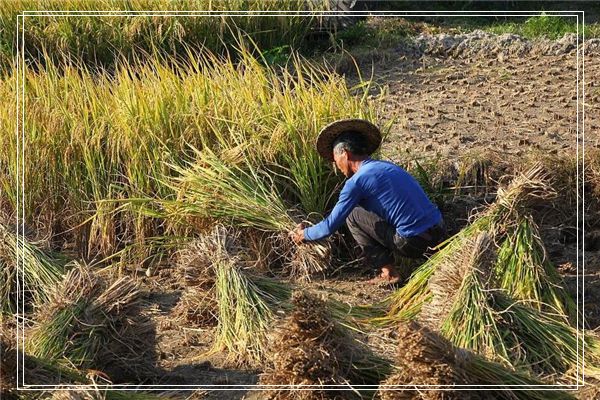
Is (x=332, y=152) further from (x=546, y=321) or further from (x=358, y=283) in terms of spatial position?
(x=546, y=321)

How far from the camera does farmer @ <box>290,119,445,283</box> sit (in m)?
5.60

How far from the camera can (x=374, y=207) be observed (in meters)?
5.78

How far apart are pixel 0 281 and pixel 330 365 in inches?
89.9

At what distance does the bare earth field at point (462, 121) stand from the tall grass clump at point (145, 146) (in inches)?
19.6

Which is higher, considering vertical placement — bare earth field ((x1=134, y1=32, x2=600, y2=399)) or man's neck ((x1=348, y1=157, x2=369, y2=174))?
man's neck ((x1=348, y1=157, x2=369, y2=174))

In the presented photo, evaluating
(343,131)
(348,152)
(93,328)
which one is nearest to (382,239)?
(348,152)

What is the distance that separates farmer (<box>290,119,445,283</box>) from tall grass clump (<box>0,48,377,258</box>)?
38 centimetres

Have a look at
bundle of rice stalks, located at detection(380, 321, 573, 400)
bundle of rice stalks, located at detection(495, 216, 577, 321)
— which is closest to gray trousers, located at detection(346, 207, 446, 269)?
bundle of rice stalks, located at detection(495, 216, 577, 321)

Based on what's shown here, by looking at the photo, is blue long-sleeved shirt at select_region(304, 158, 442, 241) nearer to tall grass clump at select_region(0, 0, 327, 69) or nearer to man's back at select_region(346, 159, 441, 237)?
man's back at select_region(346, 159, 441, 237)

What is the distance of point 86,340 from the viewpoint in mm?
4645

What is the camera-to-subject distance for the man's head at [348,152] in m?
5.74

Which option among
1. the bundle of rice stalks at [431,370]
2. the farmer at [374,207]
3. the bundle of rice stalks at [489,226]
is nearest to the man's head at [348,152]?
the farmer at [374,207]

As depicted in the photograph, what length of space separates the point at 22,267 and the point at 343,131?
1.76 metres

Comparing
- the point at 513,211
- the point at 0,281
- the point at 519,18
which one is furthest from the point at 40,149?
the point at 519,18
